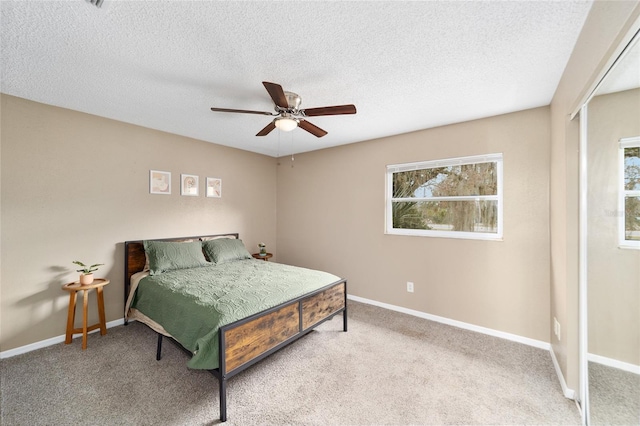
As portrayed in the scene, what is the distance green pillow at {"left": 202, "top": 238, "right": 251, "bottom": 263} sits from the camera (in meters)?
3.70

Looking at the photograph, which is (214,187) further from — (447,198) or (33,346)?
(447,198)

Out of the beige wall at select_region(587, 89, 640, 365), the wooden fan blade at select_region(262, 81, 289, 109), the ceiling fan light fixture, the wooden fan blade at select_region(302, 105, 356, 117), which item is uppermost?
the wooden fan blade at select_region(262, 81, 289, 109)

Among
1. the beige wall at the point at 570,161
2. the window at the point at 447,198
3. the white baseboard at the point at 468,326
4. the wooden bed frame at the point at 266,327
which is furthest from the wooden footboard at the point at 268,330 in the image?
the beige wall at the point at 570,161

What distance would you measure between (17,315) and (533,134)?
553 centimetres

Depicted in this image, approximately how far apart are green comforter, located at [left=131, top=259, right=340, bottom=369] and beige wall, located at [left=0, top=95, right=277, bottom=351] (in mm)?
779

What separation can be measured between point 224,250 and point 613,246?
3864 millimetres

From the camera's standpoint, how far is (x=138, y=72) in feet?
6.89

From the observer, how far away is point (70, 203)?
113 inches

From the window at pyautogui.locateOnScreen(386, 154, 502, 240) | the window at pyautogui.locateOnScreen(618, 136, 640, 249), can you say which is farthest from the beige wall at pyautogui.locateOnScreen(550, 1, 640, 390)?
the window at pyautogui.locateOnScreen(386, 154, 502, 240)

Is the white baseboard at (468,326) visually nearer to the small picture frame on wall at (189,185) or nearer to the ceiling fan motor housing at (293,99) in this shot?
the ceiling fan motor housing at (293,99)

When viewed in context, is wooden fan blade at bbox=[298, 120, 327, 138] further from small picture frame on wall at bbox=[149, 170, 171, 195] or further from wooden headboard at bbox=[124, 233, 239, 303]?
wooden headboard at bbox=[124, 233, 239, 303]

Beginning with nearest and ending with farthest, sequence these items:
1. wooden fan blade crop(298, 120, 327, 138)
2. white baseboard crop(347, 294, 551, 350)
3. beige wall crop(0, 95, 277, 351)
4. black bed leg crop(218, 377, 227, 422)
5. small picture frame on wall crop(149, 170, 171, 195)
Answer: black bed leg crop(218, 377, 227, 422) → wooden fan blade crop(298, 120, 327, 138) → beige wall crop(0, 95, 277, 351) → white baseboard crop(347, 294, 551, 350) → small picture frame on wall crop(149, 170, 171, 195)

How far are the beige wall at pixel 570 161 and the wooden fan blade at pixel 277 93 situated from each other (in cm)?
173

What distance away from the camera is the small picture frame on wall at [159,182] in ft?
11.5
